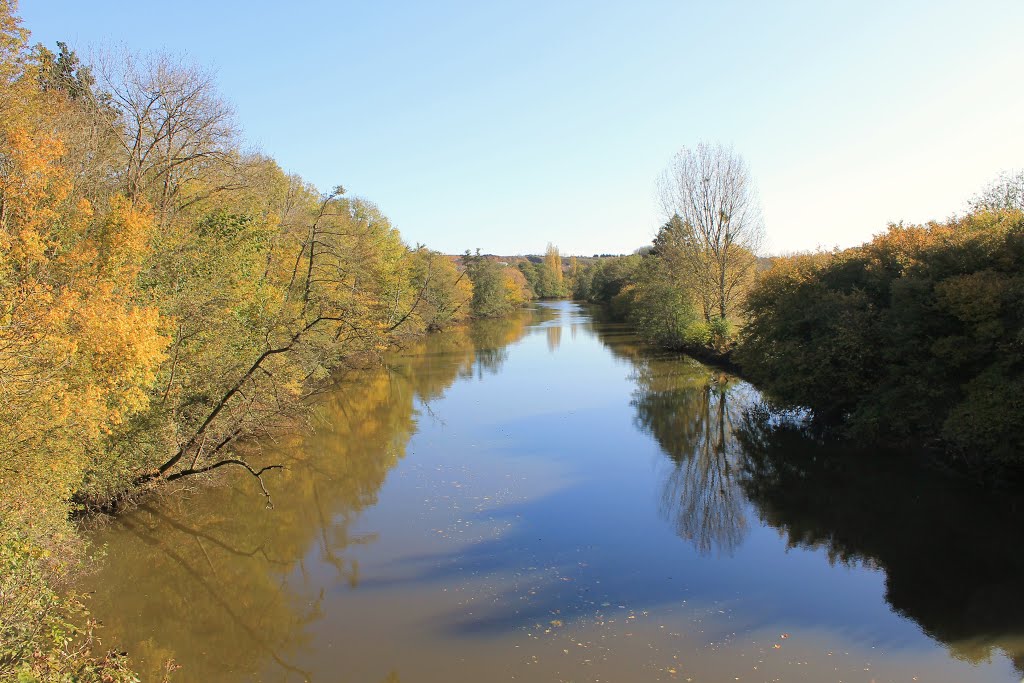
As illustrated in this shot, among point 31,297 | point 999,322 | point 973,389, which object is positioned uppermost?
point 31,297

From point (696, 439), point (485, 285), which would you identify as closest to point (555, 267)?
point (485, 285)

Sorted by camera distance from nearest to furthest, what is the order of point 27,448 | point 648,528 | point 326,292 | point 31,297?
point 27,448 → point 31,297 → point 648,528 → point 326,292

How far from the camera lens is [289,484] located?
42.9ft

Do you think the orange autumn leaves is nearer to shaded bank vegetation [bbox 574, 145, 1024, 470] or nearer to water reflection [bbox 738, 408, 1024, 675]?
water reflection [bbox 738, 408, 1024, 675]

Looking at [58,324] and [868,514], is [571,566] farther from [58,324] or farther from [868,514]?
[58,324]

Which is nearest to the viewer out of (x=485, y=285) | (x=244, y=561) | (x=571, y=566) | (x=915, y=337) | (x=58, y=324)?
(x=58, y=324)

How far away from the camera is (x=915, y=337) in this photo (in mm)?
12438

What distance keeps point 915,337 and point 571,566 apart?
8.45m

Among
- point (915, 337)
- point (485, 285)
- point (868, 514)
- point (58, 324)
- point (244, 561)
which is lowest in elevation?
point (244, 561)

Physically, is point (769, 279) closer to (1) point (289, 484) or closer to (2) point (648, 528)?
(2) point (648, 528)

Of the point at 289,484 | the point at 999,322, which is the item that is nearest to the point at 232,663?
the point at 289,484

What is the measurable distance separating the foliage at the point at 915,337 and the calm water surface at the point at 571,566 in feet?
4.28

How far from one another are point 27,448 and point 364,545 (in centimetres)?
479

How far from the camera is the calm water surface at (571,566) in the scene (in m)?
6.97
